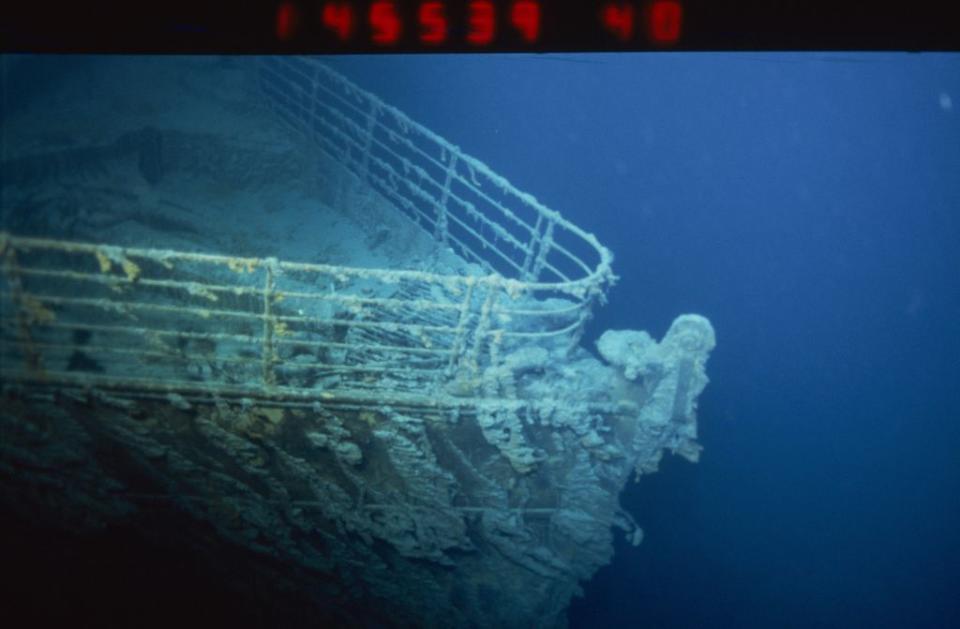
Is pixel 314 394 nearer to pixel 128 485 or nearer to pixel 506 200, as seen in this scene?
pixel 128 485

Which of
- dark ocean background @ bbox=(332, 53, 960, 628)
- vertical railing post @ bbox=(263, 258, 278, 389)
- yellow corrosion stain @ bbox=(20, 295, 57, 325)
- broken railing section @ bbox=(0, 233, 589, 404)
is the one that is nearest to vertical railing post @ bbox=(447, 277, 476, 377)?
broken railing section @ bbox=(0, 233, 589, 404)

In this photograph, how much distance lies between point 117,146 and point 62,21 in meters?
4.29

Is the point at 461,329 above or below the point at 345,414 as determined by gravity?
above

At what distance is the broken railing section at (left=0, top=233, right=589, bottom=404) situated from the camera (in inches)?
112

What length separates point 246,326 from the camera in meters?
4.46

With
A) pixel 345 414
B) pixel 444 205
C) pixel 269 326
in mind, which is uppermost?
pixel 444 205

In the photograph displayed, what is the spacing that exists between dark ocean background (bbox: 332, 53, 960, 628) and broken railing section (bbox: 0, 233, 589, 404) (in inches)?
206

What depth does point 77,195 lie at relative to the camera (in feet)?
17.3

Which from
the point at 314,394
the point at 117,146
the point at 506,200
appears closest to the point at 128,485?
the point at 314,394

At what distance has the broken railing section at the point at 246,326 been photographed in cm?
284
